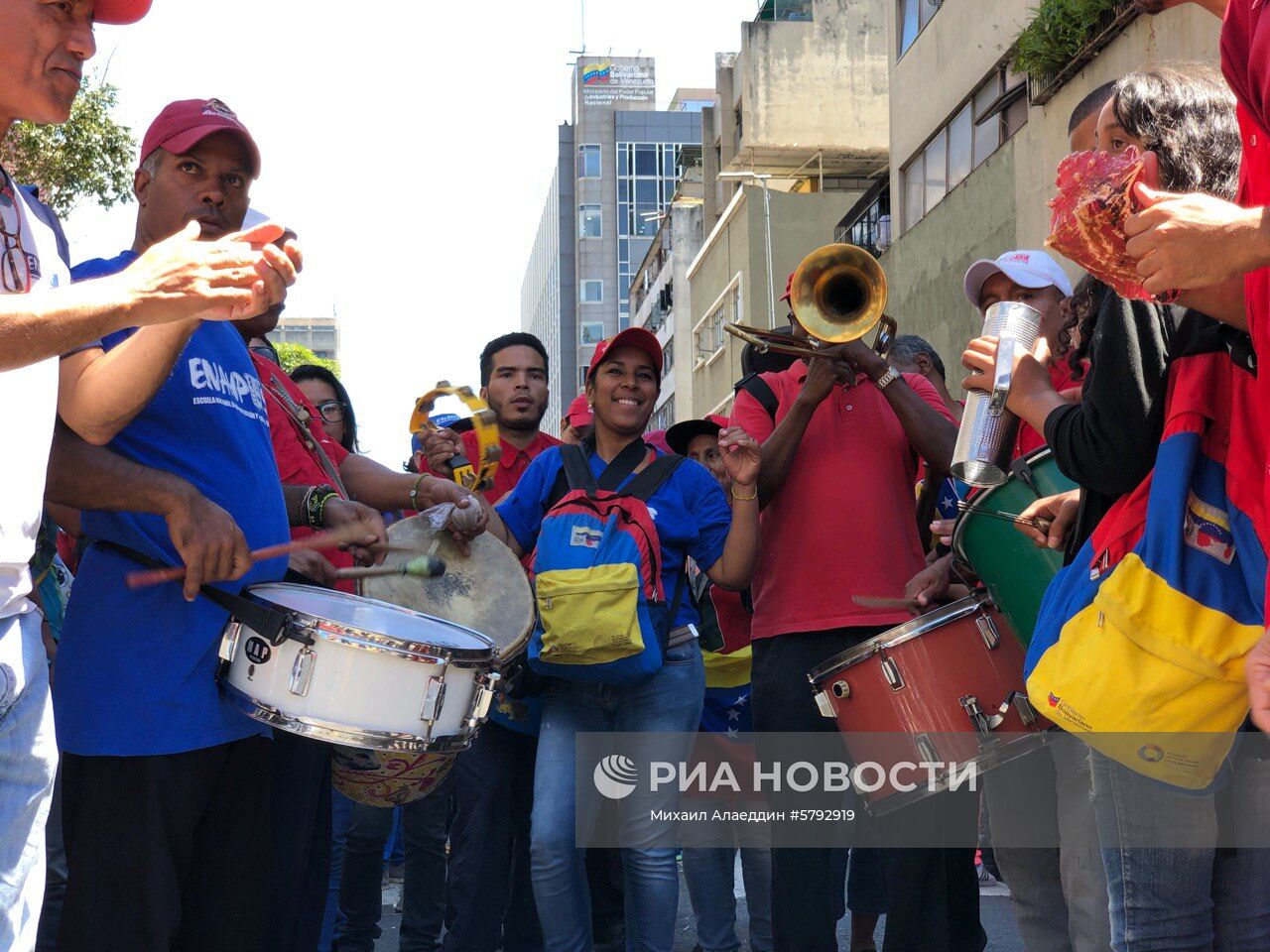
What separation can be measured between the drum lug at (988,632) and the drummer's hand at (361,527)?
169cm

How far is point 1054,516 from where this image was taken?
10.6ft

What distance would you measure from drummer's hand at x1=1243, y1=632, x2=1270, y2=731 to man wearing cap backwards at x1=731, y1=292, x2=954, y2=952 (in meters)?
2.29

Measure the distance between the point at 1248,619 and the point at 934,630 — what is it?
1.57 meters

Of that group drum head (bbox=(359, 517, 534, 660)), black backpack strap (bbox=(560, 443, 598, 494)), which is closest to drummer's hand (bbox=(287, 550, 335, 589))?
drum head (bbox=(359, 517, 534, 660))

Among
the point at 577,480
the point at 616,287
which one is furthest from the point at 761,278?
the point at 616,287

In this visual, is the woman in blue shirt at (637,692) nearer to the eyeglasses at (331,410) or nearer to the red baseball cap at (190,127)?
the eyeglasses at (331,410)

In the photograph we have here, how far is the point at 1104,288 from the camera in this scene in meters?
2.76

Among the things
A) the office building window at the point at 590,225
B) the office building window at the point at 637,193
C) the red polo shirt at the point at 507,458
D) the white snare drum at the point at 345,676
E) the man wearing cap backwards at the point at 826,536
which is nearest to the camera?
the white snare drum at the point at 345,676

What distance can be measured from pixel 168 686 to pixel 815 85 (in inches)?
1263

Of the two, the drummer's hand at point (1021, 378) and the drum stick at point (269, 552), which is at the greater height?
the drummer's hand at point (1021, 378)

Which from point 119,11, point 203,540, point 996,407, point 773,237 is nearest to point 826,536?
point 996,407

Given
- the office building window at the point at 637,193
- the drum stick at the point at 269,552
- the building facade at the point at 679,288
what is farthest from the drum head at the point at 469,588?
the office building window at the point at 637,193

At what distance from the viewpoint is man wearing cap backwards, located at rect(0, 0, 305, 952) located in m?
2.04

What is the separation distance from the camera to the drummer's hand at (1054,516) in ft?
10.2
